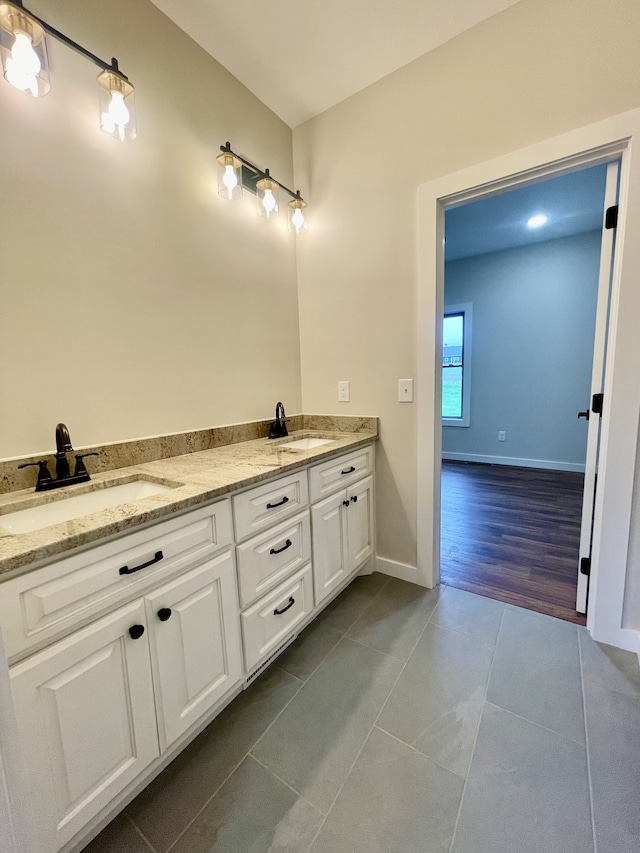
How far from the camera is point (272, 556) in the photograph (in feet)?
4.39

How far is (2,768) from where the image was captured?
17.4 inches

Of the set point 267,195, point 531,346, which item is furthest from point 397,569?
point 531,346

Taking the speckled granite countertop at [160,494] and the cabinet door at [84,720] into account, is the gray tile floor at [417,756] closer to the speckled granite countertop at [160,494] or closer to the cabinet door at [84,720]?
the cabinet door at [84,720]

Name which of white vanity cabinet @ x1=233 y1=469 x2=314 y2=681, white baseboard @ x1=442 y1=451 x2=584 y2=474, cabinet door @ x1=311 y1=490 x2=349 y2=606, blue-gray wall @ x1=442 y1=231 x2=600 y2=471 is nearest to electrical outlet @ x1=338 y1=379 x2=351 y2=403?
cabinet door @ x1=311 y1=490 x2=349 y2=606

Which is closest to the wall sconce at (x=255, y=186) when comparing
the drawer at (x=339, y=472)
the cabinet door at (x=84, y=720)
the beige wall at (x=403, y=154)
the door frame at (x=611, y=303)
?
the beige wall at (x=403, y=154)

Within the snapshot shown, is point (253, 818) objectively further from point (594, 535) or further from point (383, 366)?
point (383, 366)

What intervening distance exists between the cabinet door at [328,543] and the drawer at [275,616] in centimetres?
7

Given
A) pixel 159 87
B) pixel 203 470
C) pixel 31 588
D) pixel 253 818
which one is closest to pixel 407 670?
pixel 253 818

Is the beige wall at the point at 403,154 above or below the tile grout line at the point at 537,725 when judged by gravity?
above

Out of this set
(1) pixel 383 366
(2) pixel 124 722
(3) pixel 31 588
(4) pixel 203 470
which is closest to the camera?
(3) pixel 31 588

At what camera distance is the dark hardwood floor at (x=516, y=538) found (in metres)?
1.90

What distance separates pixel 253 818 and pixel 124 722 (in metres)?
0.46

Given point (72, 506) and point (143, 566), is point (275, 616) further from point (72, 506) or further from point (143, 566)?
point (72, 506)

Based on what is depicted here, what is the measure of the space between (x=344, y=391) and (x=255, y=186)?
1.25m
